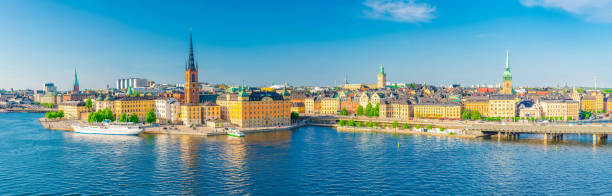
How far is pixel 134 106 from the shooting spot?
94.7 metres

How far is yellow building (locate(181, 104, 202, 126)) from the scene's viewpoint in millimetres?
84312

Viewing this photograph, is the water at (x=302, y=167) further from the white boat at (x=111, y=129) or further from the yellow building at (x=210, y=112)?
the yellow building at (x=210, y=112)

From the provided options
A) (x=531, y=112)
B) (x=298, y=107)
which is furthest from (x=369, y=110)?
(x=531, y=112)

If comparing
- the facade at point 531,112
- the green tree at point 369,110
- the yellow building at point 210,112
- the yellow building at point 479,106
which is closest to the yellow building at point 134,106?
the yellow building at point 210,112

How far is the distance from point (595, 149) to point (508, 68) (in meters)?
98.6

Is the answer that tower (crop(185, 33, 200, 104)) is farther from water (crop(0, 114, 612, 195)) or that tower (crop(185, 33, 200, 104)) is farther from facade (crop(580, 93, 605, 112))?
facade (crop(580, 93, 605, 112))

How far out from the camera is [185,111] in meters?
85.2

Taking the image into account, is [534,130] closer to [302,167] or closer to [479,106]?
[302,167]

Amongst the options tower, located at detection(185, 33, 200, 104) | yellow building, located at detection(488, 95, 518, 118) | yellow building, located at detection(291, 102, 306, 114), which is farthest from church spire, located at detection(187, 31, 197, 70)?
yellow building, located at detection(488, 95, 518, 118)

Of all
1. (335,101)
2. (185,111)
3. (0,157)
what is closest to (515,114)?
(335,101)

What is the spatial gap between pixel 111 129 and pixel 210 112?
1832 cm

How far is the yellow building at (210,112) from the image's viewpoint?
86188 millimetres

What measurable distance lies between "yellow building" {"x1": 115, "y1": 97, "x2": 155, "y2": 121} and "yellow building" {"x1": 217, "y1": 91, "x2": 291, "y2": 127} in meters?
16.3

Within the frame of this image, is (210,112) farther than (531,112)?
No
